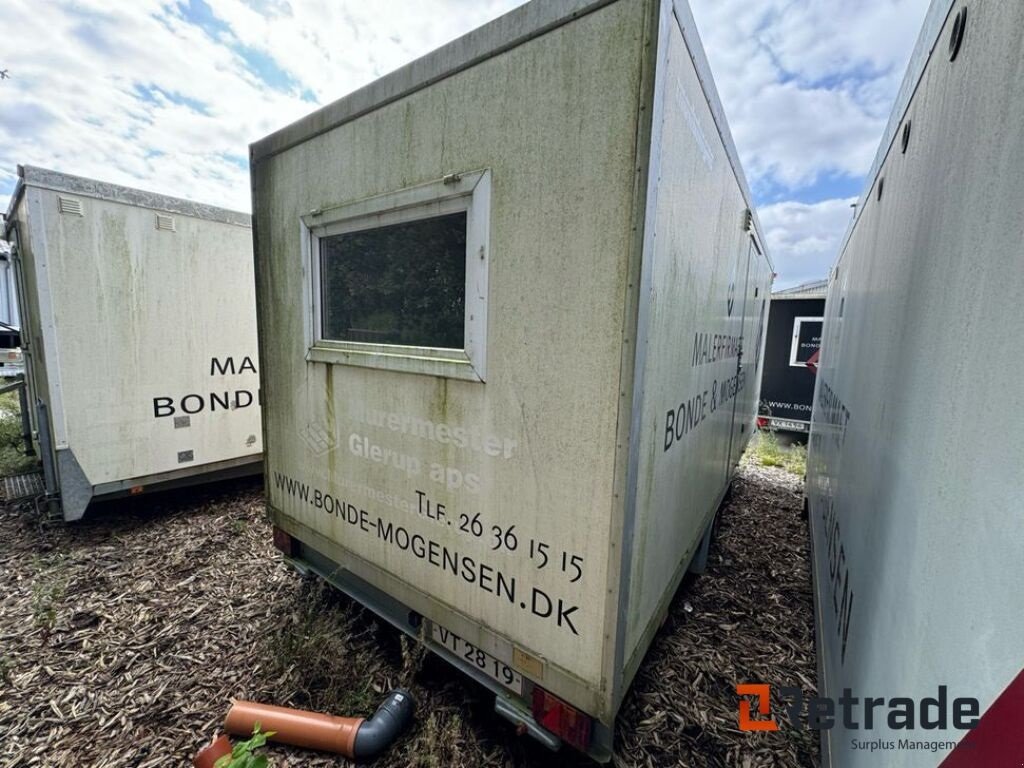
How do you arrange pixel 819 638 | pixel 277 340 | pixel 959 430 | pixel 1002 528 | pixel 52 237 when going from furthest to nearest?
pixel 52 237 < pixel 277 340 < pixel 819 638 < pixel 959 430 < pixel 1002 528

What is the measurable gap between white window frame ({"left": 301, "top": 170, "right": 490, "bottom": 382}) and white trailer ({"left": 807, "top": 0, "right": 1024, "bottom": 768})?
1.42 meters

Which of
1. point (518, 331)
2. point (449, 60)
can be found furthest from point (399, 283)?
point (449, 60)

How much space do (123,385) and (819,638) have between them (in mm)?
5842

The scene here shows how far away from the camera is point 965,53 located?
1.25 m

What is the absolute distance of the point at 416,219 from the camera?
2.04m

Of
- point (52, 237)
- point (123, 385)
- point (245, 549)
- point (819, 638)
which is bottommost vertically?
point (245, 549)

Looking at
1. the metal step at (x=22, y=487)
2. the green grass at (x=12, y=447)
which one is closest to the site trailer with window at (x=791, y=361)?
the metal step at (x=22, y=487)

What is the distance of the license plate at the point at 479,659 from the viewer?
196 centimetres

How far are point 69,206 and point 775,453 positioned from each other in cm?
1049

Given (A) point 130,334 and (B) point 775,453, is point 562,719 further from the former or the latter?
(B) point 775,453

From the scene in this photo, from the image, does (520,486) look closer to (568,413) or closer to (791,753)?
(568,413)

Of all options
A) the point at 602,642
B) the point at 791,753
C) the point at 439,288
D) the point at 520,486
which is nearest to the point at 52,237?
Result: the point at 439,288

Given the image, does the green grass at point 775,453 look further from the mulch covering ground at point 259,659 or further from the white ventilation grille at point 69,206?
the white ventilation grille at point 69,206

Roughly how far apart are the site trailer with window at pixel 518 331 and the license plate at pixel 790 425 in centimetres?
848
